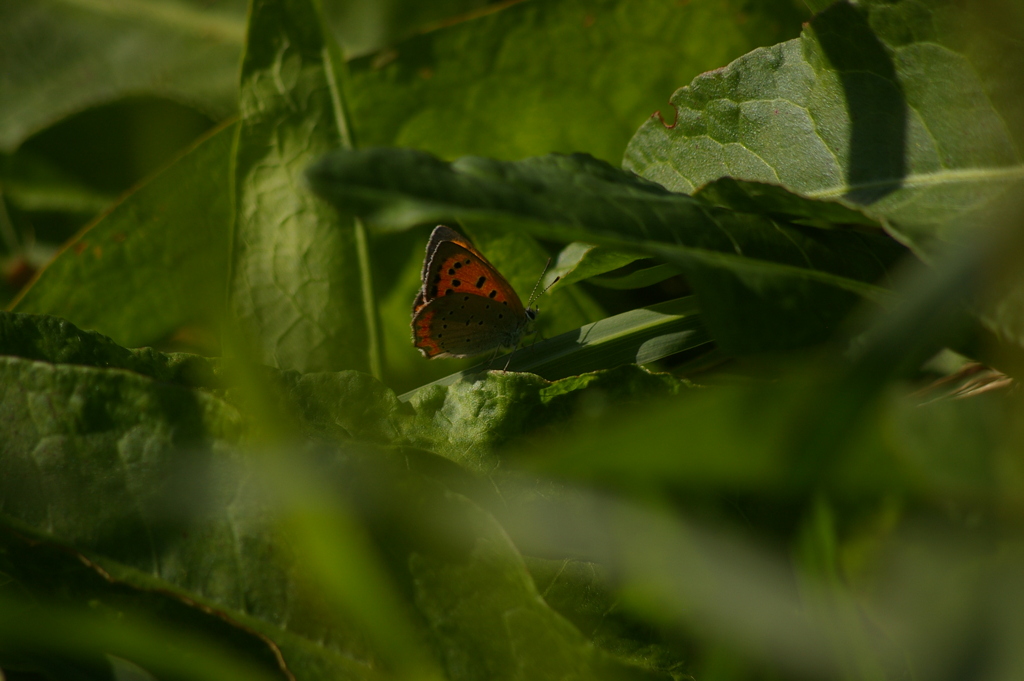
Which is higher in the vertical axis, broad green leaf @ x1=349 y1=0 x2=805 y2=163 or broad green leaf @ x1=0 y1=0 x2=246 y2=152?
broad green leaf @ x1=0 y1=0 x2=246 y2=152

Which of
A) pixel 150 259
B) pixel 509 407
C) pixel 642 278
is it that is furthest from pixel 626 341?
pixel 150 259

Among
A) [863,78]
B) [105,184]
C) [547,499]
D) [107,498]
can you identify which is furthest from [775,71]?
[105,184]

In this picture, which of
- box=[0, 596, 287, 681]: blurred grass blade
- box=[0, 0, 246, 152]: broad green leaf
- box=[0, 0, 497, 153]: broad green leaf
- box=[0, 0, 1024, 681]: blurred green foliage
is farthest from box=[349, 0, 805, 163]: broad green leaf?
box=[0, 596, 287, 681]: blurred grass blade

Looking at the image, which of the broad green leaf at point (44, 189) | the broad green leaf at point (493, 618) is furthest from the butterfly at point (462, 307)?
the broad green leaf at point (44, 189)

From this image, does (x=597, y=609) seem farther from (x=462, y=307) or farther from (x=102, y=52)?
(x=102, y=52)

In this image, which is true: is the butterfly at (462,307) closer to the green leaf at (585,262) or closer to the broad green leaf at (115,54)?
the green leaf at (585,262)

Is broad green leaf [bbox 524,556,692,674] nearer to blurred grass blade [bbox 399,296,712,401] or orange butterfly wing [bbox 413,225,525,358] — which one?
blurred grass blade [bbox 399,296,712,401]
